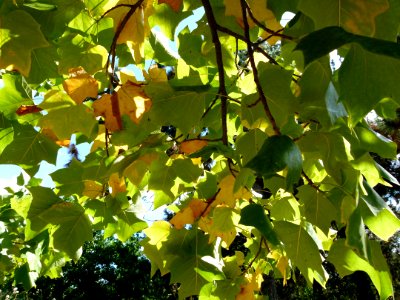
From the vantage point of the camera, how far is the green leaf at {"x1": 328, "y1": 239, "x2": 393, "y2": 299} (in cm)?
95

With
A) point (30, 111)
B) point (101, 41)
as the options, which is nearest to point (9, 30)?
point (30, 111)

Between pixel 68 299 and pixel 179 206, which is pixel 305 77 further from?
pixel 68 299

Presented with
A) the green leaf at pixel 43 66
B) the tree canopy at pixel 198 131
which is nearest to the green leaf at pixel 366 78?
the tree canopy at pixel 198 131

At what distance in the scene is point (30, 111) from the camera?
4.21ft

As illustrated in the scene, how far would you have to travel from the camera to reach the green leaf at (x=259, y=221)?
3.55ft

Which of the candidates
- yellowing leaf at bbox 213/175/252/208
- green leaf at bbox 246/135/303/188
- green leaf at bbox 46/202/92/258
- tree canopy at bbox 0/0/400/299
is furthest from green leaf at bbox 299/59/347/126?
green leaf at bbox 46/202/92/258

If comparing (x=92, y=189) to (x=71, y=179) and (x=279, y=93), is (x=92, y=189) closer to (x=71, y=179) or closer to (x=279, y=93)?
(x=71, y=179)

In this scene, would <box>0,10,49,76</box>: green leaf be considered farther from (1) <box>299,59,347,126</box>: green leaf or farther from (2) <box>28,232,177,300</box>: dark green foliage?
(2) <box>28,232,177,300</box>: dark green foliage

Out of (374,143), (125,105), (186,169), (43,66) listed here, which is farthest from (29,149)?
(374,143)

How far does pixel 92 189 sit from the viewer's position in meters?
1.51

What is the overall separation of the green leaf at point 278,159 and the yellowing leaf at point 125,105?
1.58 feet

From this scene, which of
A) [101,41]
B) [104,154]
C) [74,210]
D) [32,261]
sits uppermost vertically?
[101,41]

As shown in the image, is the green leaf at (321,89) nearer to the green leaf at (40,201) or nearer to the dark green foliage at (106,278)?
the green leaf at (40,201)

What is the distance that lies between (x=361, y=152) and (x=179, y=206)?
2.46ft
